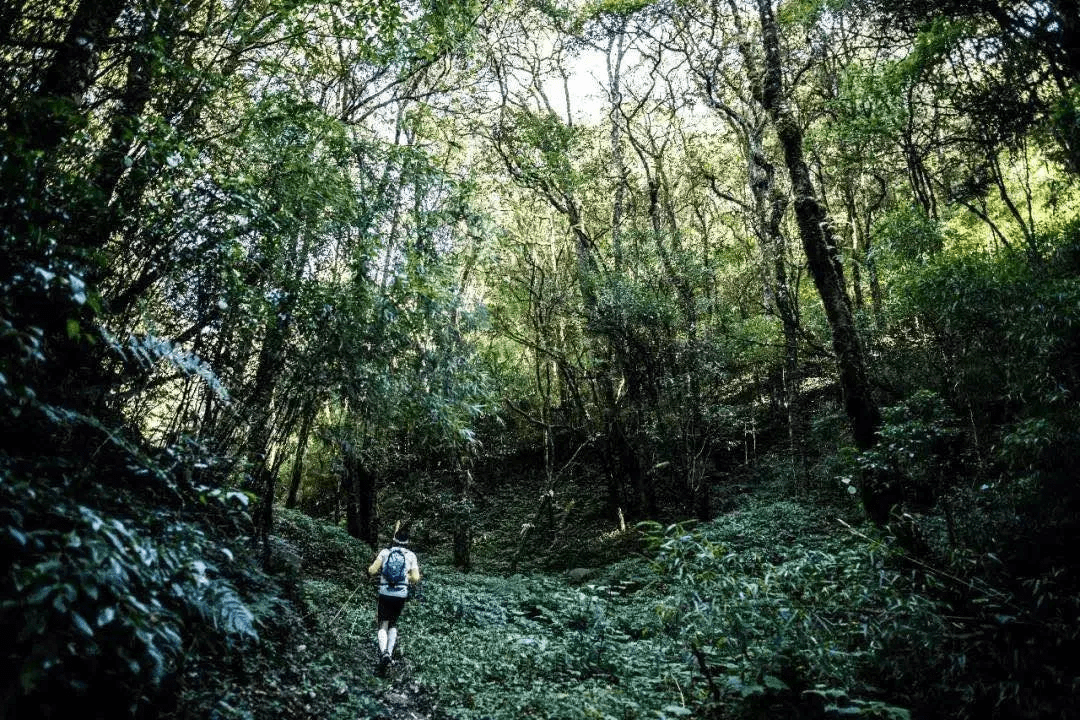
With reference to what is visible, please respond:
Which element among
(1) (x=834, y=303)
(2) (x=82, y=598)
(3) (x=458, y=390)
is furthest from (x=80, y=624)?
(1) (x=834, y=303)

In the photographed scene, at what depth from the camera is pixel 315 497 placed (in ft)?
78.9

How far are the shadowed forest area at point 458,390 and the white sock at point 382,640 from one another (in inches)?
23.0

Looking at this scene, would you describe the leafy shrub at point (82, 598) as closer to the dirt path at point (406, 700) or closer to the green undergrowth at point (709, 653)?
the green undergrowth at point (709, 653)

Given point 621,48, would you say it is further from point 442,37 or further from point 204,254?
point 204,254

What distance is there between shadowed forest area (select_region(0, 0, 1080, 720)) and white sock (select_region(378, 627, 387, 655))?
0.58 meters

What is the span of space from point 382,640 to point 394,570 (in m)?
0.86

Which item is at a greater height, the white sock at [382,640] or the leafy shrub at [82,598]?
the leafy shrub at [82,598]

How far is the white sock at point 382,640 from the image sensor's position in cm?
747

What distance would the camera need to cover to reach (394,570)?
7855mm

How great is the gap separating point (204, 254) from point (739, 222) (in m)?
24.2

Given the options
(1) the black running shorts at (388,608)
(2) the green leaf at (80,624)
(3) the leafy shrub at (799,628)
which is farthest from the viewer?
(1) the black running shorts at (388,608)

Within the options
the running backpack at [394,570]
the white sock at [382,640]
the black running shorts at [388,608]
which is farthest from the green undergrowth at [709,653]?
the running backpack at [394,570]

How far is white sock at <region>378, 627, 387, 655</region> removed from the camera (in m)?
7.47

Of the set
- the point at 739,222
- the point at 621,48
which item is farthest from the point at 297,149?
the point at 739,222
